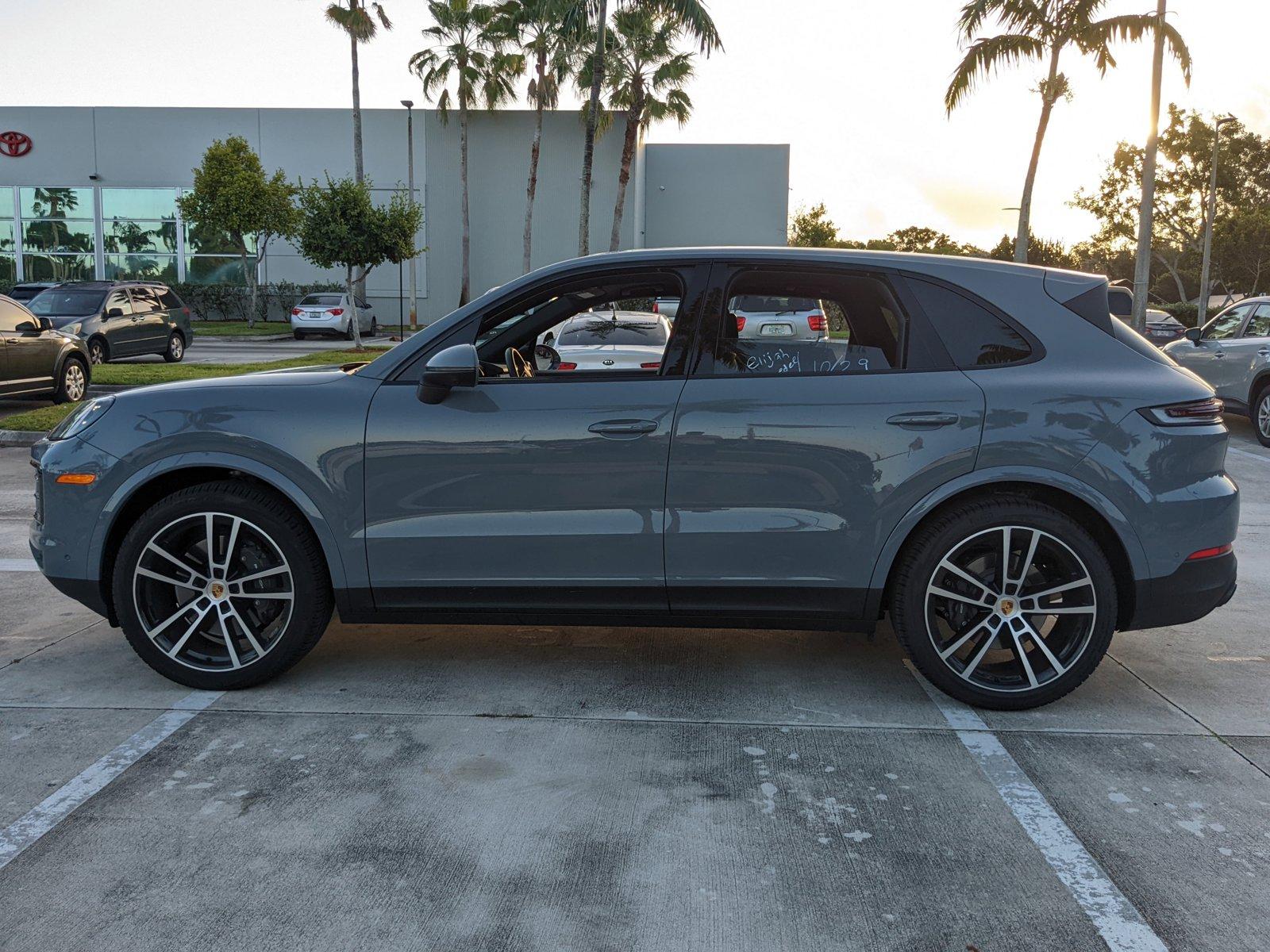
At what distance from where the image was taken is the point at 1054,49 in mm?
25938

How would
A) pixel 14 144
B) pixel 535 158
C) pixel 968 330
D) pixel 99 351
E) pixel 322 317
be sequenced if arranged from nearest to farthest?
pixel 968 330 → pixel 99 351 → pixel 322 317 → pixel 535 158 → pixel 14 144

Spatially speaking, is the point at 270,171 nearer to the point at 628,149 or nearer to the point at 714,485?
the point at 628,149

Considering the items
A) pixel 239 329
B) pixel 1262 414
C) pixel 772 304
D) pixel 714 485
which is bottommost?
pixel 1262 414

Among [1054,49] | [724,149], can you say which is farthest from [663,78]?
[1054,49]

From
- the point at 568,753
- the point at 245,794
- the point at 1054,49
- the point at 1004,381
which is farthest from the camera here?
the point at 1054,49

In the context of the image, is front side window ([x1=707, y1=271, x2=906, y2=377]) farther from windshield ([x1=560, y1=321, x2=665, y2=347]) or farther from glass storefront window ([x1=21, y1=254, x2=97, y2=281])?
glass storefront window ([x1=21, y1=254, x2=97, y2=281])

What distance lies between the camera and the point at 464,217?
45.1 m

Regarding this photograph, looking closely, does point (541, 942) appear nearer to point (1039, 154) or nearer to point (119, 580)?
point (119, 580)

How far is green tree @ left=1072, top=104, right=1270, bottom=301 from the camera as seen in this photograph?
6081cm

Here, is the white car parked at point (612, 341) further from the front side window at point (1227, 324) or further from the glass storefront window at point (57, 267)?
the glass storefront window at point (57, 267)

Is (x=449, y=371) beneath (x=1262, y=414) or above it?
above

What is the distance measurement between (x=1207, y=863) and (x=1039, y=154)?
2630 centimetres

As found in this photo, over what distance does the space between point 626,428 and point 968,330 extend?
138 cm

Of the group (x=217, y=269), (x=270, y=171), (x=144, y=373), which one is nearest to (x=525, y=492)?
(x=144, y=373)
